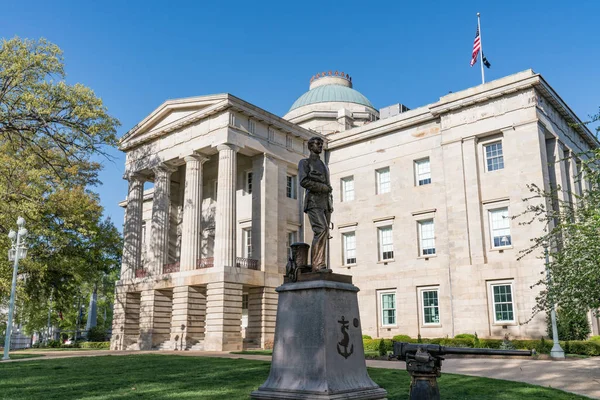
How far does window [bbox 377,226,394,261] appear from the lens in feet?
115

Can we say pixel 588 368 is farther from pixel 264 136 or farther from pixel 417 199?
pixel 264 136

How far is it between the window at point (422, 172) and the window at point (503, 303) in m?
8.16

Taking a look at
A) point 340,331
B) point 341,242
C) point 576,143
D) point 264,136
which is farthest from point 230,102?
point 340,331

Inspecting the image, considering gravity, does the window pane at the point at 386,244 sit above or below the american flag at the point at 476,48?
below

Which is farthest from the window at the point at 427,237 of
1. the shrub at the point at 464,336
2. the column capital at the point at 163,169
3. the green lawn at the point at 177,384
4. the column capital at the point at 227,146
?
the green lawn at the point at 177,384

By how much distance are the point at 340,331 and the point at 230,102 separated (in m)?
25.9

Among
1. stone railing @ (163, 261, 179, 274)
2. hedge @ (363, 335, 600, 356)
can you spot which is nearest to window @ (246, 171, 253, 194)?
stone railing @ (163, 261, 179, 274)

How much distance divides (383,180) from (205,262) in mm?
13005

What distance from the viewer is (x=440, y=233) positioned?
3294cm

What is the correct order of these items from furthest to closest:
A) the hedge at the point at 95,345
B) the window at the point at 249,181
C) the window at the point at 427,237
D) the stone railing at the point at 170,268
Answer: the hedge at the point at 95,345 < the window at the point at 249,181 < the stone railing at the point at 170,268 < the window at the point at 427,237

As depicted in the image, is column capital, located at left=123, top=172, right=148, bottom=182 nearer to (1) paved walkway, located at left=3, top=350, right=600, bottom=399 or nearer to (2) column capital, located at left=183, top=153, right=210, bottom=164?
(2) column capital, located at left=183, top=153, right=210, bottom=164

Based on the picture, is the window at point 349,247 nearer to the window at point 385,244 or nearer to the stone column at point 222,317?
the window at point 385,244

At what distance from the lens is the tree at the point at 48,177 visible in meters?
23.5

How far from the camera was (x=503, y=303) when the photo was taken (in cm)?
2934
